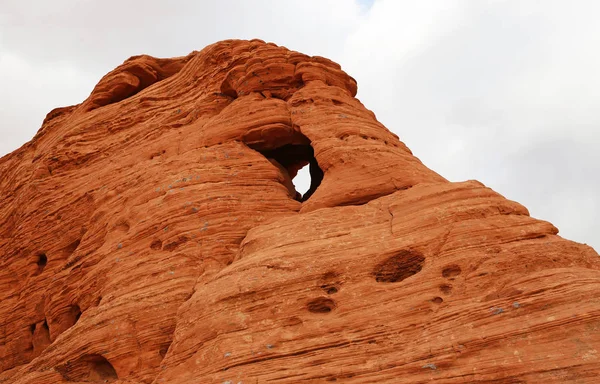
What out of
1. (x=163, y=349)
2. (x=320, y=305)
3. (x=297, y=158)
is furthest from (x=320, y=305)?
(x=297, y=158)

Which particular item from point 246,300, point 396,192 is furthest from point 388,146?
point 246,300

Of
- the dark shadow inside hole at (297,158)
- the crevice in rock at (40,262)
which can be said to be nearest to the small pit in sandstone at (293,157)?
the dark shadow inside hole at (297,158)

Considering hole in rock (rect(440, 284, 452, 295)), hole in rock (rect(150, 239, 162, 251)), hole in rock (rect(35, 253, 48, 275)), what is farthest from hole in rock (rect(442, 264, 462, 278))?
hole in rock (rect(35, 253, 48, 275))

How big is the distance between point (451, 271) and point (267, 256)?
3572 mm

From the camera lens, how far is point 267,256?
36.9ft

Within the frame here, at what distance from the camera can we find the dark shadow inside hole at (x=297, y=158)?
58.6ft

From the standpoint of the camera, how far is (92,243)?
15.8m

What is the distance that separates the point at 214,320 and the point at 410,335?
364 cm

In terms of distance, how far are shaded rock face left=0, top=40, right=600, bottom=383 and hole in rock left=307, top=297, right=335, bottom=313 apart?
3cm

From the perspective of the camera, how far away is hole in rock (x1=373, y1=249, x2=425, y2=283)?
35.2 feet

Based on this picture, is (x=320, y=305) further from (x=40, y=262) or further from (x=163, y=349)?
(x=40, y=262)

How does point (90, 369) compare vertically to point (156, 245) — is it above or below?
below

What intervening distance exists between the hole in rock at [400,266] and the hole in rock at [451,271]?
56cm

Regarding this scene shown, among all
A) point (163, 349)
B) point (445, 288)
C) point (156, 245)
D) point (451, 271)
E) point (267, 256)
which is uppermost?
point (156, 245)
